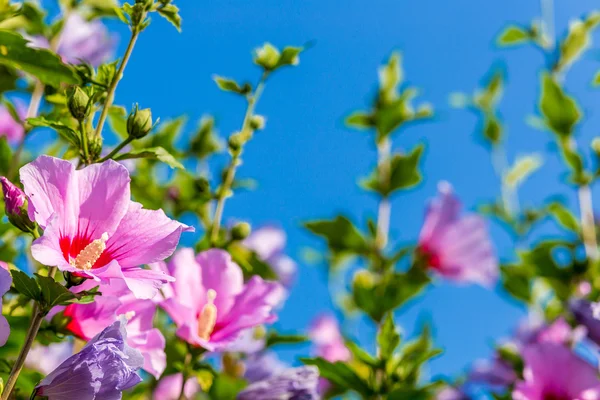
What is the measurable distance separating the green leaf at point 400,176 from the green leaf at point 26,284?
1452 millimetres

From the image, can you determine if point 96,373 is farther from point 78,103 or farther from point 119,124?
point 119,124

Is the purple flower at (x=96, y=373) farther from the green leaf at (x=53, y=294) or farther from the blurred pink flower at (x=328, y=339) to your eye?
the blurred pink flower at (x=328, y=339)

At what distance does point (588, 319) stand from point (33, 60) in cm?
105

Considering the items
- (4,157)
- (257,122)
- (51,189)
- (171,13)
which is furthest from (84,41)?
(51,189)

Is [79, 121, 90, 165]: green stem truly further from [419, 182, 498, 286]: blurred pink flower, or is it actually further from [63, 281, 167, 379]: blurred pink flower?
[419, 182, 498, 286]: blurred pink flower

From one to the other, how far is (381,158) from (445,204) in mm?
402

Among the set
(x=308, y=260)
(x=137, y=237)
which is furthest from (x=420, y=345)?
(x=137, y=237)

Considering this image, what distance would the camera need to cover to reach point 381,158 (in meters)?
2.20

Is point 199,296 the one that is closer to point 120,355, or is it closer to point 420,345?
point 120,355

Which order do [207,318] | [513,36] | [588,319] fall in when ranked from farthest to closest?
[513,36], [588,319], [207,318]

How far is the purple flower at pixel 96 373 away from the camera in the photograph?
0.71m

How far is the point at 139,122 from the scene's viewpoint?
86 centimetres

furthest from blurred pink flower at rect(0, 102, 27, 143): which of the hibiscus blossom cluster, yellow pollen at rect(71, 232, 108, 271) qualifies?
yellow pollen at rect(71, 232, 108, 271)

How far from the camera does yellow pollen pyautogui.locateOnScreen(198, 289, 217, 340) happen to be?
3.57ft
